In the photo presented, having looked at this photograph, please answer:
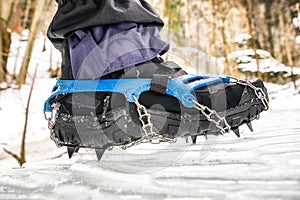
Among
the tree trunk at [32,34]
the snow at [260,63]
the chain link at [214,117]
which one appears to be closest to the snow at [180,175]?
the chain link at [214,117]

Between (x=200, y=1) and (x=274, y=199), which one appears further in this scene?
(x=200, y=1)

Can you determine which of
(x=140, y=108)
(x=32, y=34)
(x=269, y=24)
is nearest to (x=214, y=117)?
(x=140, y=108)

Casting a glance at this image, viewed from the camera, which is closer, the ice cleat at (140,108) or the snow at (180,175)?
the snow at (180,175)

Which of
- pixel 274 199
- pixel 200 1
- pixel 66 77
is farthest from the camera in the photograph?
pixel 200 1

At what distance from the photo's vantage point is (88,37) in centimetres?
62

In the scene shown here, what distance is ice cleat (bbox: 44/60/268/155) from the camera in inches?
21.2

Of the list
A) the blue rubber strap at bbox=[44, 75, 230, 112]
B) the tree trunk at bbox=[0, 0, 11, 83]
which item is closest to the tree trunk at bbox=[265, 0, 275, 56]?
the tree trunk at bbox=[0, 0, 11, 83]

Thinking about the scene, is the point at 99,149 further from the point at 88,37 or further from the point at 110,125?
the point at 88,37

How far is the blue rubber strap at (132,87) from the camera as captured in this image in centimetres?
54

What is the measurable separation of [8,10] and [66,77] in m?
2.04

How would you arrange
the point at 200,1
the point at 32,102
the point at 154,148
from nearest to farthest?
the point at 154,148
the point at 32,102
the point at 200,1

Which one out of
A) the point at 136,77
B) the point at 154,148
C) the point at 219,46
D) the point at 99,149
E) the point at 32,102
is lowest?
the point at 219,46

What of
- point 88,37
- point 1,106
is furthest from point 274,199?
point 1,106

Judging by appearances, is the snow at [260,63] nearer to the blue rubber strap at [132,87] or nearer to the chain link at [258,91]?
the chain link at [258,91]
